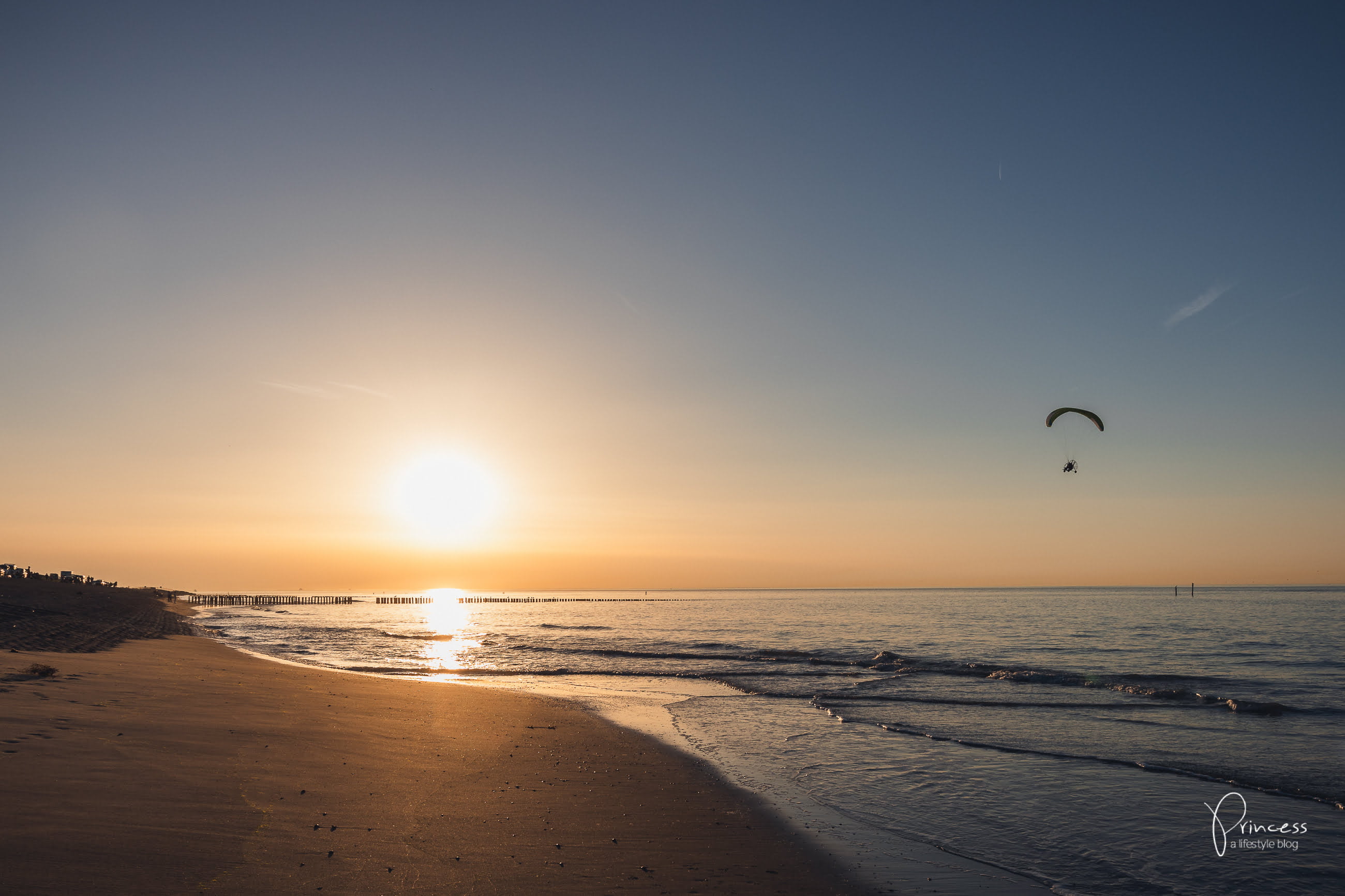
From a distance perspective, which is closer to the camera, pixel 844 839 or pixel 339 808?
pixel 339 808

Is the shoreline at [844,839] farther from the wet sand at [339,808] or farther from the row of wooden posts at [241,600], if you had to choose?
the row of wooden posts at [241,600]

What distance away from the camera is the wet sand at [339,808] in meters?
6.34

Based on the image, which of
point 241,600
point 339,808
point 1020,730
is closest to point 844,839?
point 339,808

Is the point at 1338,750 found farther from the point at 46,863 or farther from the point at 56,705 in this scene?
the point at 56,705

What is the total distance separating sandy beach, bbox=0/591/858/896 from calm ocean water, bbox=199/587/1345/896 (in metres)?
1.77

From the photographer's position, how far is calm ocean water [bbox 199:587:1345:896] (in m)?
9.31

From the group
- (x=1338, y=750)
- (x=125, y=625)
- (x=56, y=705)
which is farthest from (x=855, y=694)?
(x=125, y=625)

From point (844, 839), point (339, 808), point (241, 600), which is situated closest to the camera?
point (339, 808)

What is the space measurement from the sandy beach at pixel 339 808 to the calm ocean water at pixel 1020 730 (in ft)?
5.80

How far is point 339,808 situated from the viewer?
852 centimetres

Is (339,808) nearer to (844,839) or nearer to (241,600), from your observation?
(844,839)

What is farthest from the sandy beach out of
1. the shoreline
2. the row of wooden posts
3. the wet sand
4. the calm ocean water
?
the row of wooden posts

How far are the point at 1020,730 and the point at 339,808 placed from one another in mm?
15821

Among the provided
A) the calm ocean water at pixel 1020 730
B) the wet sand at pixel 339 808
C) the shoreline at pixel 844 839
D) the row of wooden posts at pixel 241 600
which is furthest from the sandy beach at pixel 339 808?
the row of wooden posts at pixel 241 600
